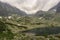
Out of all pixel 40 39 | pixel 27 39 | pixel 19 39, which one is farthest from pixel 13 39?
pixel 40 39

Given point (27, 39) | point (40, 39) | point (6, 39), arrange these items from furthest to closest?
point (40, 39), point (27, 39), point (6, 39)

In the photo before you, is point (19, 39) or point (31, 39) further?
point (31, 39)

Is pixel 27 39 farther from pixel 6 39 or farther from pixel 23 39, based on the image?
pixel 6 39

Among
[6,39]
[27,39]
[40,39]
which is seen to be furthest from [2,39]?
[40,39]

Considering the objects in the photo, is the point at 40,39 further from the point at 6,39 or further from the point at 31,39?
the point at 6,39

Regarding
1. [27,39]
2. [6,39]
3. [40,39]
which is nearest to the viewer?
[6,39]

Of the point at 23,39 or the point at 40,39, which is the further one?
the point at 40,39

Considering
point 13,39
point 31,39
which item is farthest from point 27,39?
point 13,39

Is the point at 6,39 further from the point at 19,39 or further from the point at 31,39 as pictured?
the point at 31,39
